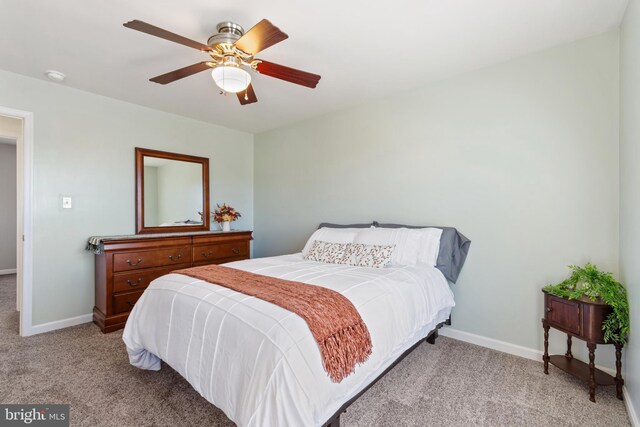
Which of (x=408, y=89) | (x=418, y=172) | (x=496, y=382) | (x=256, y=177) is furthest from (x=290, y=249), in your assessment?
(x=496, y=382)

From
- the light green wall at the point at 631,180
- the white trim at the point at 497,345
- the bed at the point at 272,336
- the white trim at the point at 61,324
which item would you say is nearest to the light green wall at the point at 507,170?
the white trim at the point at 497,345

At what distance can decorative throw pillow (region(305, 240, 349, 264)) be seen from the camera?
2723 mm

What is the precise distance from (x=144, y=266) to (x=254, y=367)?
2483 millimetres

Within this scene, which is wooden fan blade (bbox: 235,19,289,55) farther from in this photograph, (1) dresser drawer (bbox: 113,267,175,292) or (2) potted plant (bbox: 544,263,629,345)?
(1) dresser drawer (bbox: 113,267,175,292)

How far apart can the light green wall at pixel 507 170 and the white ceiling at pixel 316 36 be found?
0.23 m

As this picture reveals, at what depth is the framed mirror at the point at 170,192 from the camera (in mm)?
3588

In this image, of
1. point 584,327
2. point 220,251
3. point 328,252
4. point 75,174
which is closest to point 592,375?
point 584,327

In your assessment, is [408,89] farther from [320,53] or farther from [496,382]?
[496,382]

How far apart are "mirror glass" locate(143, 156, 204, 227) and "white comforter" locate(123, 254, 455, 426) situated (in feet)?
6.31

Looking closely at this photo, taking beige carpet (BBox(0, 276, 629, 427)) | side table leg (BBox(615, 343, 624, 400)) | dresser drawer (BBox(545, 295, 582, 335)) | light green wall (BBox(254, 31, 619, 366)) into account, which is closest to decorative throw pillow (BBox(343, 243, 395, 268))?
light green wall (BBox(254, 31, 619, 366))

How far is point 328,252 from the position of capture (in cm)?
282

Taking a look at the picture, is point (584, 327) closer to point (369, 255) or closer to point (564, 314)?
point (564, 314)

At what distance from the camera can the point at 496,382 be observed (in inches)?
80.0

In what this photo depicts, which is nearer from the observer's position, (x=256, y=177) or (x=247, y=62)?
(x=247, y=62)
